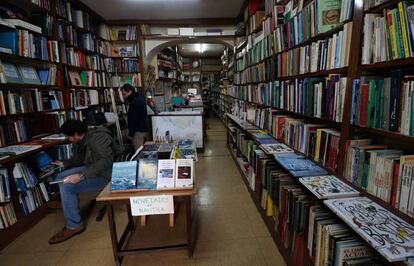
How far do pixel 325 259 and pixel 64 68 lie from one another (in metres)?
4.02

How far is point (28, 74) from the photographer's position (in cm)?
274

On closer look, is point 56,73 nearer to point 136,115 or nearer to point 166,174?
point 136,115

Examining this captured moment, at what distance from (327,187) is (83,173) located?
2060mm

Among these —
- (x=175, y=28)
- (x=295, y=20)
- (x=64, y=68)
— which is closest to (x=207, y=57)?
(x=175, y=28)

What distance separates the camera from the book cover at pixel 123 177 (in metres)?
1.62

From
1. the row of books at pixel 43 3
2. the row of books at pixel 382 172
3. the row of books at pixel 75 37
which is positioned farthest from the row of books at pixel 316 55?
the row of books at pixel 75 37

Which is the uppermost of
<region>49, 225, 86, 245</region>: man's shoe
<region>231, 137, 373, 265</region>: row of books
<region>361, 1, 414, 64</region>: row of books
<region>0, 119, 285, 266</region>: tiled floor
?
<region>361, 1, 414, 64</region>: row of books

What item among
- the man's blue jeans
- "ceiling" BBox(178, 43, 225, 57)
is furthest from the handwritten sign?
"ceiling" BBox(178, 43, 225, 57)

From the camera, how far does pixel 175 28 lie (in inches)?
201

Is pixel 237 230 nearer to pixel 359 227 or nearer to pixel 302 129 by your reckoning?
pixel 302 129

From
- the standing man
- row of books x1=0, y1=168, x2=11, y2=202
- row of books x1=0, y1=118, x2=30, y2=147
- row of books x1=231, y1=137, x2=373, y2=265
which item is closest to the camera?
row of books x1=231, y1=137, x2=373, y2=265

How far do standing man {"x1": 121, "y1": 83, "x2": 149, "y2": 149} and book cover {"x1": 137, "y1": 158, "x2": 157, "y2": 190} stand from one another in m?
2.12

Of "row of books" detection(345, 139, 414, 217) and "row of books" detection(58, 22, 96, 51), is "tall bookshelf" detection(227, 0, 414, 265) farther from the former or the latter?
"row of books" detection(58, 22, 96, 51)

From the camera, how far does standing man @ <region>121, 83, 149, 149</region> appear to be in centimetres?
360
